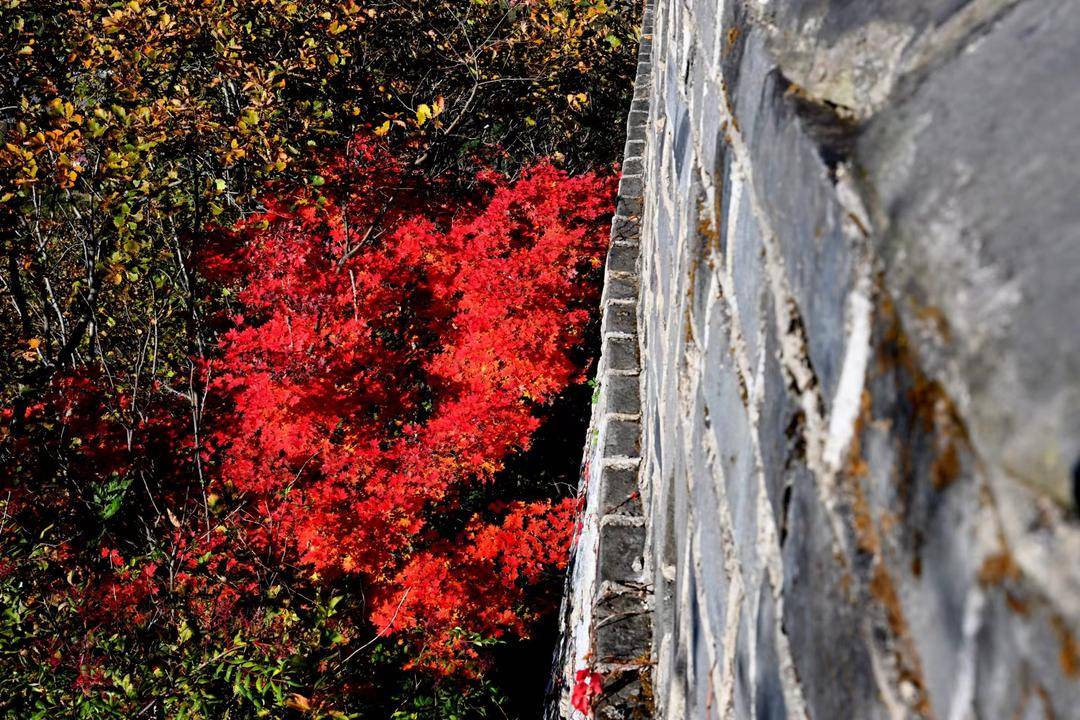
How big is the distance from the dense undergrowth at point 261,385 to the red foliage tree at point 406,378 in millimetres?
31

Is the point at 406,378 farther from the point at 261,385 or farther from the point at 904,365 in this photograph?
the point at 904,365

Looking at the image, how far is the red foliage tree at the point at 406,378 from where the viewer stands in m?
6.42

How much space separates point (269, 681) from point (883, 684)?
4.73 m

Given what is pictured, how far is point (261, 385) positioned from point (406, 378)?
190 centimetres

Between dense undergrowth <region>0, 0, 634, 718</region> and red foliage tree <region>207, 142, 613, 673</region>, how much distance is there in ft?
0.10

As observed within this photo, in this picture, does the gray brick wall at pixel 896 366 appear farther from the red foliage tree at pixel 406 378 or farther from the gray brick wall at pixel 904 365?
the red foliage tree at pixel 406 378

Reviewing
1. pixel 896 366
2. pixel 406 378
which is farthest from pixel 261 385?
pixel 896 366

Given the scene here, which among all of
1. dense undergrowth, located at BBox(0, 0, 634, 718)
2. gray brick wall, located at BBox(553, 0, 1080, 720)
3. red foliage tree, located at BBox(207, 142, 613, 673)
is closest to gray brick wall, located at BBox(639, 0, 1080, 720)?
gray brick wall, located at BBox(553, 0, 1080, 720)

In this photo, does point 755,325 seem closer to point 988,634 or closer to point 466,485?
point 988,634

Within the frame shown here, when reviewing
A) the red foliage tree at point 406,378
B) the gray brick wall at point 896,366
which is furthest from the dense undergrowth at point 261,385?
the gray brick wall at point 896,366

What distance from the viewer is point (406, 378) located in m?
8.23

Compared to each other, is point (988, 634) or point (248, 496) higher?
point (248, 496)

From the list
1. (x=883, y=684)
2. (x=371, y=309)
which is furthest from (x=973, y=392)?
(x=371, y=309)

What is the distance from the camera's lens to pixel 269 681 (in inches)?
183
